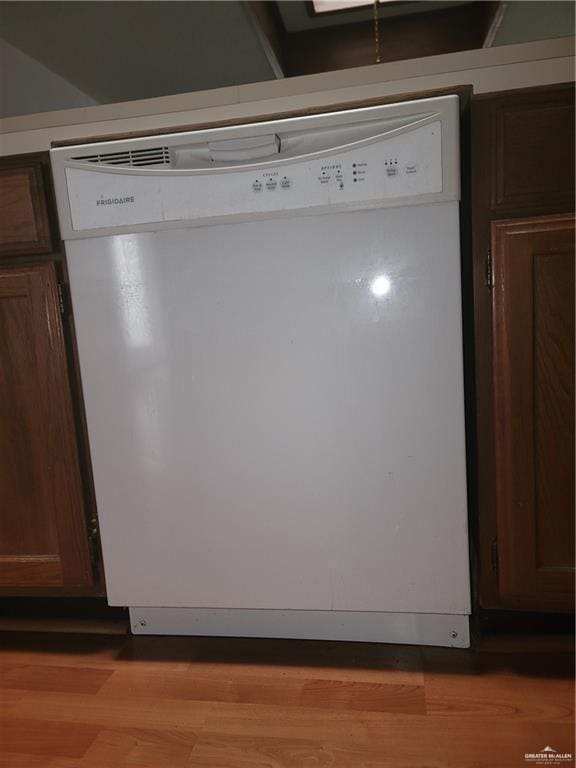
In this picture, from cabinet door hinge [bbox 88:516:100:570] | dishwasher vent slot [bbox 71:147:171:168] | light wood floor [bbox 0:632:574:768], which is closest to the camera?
light wood floor [bbox 0:632:574:768]

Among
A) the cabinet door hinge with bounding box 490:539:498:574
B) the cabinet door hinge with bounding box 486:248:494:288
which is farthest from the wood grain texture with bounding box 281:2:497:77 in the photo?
the cabinet door hinge with bounding box 490:539:498:574

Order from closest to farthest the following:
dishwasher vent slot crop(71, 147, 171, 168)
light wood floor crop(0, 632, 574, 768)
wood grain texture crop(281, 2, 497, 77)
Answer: light wood floor crop(0, 632, 574, 768) < dishwasher vent slot crop(71, 147, 171, 168) < wood grain texture crop(281, 2, 497, 77)

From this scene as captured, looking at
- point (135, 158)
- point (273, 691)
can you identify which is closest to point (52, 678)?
point (273, 691)

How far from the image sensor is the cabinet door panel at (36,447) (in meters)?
0.90

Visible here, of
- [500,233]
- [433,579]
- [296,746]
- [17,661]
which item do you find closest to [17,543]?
[17,661]

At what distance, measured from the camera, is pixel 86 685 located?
0.87 m

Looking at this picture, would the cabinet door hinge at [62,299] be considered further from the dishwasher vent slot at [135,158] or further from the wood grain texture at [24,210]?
the dishwasher vent slot at [135,158]

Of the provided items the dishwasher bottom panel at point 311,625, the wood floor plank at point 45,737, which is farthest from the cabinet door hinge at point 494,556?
the wood floor plank at point 45,737

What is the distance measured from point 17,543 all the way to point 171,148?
2.74ft

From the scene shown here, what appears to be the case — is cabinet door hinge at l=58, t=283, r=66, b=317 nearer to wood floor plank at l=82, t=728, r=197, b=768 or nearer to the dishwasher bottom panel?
the dishwasher bottom panel

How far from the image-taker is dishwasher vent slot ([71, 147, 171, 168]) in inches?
32.4

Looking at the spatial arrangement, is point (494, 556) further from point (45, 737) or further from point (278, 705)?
point (45, 737)

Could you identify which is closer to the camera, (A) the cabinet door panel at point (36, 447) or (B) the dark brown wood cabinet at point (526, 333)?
(B) the dark brown wood cabinet at point (526, 333)

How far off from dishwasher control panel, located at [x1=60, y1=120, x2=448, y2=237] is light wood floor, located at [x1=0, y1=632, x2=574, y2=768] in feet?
2.69
